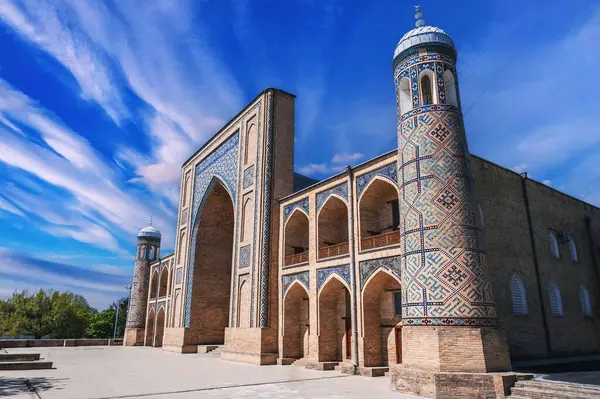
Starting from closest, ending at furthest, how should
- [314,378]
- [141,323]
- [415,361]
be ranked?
[415,361], [314,378], [141,323]

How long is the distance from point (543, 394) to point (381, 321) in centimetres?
481

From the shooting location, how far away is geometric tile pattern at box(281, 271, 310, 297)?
12.2 meters

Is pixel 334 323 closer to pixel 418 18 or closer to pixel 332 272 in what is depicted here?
pixel 332 272

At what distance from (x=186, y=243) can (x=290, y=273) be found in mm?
8438

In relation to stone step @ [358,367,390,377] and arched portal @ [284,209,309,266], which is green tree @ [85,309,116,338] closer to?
arched portal @ [284,209,309,266]

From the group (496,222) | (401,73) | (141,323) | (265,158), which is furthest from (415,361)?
(141,323)

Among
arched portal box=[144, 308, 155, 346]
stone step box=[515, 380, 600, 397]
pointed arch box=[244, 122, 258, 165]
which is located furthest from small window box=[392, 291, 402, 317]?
arched portal box=[144, 308, 155, 346]

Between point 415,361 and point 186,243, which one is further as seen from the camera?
point 186,243

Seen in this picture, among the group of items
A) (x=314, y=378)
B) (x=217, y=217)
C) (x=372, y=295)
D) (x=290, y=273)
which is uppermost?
(x=217, y=217)

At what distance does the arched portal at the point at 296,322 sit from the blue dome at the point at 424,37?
23.7 feet

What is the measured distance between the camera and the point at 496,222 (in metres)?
9.95

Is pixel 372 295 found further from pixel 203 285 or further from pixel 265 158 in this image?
pixel 203 285

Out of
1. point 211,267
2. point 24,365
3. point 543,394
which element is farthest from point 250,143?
point 543,394

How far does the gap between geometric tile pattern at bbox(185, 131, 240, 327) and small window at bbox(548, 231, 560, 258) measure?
10251 mm
